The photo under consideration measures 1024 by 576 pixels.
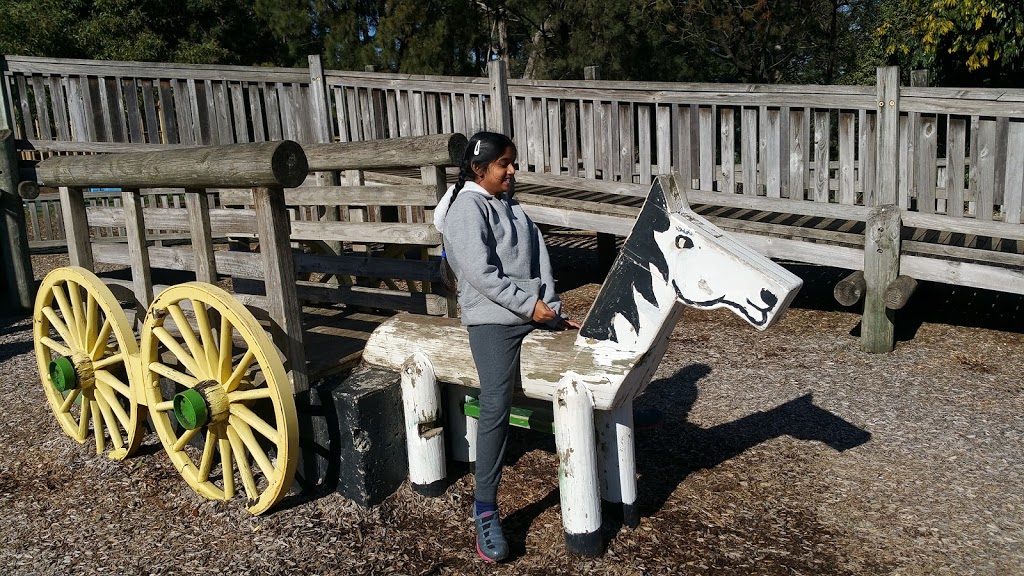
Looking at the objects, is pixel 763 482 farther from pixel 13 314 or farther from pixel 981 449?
pixel 13 314

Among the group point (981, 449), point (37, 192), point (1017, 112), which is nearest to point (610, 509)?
point (981, 449)

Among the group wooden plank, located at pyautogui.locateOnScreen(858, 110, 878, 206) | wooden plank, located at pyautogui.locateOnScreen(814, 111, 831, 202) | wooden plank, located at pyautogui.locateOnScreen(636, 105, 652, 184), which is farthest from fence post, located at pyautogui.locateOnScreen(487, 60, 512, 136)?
wooden plank, located at pyautogui.locateOnScreen(858, 110, 878, 206)

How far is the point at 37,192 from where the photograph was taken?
307 inches

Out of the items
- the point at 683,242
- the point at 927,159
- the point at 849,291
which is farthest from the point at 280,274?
the point at 927,159

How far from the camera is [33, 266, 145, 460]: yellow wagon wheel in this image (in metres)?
4.48

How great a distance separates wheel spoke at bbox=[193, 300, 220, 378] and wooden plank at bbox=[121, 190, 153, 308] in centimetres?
96

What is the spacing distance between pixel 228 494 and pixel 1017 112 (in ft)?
18.6

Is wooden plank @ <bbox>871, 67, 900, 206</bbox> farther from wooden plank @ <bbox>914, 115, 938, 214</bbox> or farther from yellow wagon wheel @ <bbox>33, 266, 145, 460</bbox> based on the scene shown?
yellow wagon wheel @ <bbox>33, 266, 145, 460</bbox>

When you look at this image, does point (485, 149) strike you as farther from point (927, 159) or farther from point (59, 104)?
point (59, 104)

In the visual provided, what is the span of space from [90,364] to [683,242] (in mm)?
3486

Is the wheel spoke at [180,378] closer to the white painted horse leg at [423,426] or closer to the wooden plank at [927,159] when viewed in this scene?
the white painted horse leg at [423,426]

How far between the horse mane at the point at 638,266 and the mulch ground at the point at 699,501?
1001 mm

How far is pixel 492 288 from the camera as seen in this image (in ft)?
10.6

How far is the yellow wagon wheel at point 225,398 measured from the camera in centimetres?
358
